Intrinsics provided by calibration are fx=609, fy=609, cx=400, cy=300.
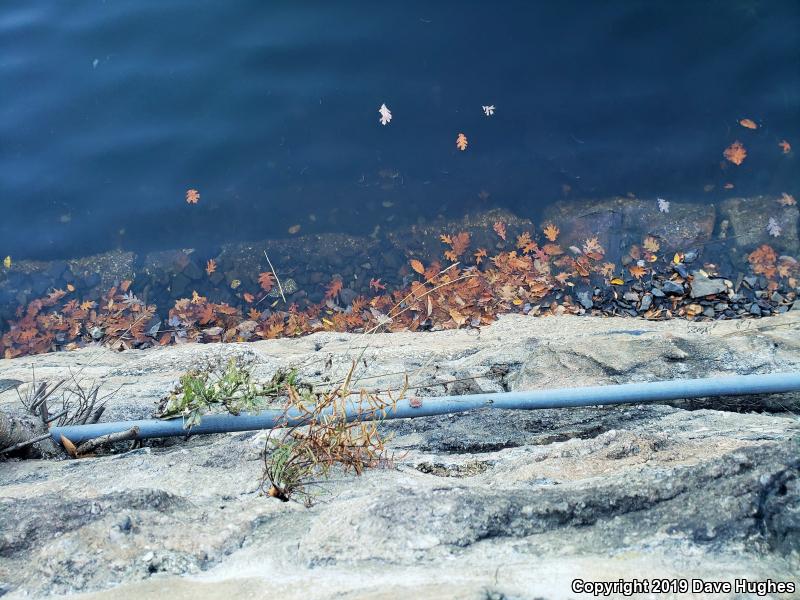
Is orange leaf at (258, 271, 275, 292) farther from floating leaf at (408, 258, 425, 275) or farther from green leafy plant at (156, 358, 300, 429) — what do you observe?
green leafy plant at (156, 358, 300, 429)

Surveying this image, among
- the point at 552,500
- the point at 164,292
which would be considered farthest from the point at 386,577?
the point at 164,292

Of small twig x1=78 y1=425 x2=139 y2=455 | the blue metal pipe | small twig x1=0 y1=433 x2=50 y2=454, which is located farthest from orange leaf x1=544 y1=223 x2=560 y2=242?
small twig x1=0 y1=433 x2=50 y2=454

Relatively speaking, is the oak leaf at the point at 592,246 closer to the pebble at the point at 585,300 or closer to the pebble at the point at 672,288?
the pebble at the point at 585,300

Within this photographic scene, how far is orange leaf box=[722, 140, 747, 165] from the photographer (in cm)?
651

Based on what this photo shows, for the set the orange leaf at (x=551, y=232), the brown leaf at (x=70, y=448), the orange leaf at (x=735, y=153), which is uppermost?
the orange leaf at (x=735, y=153)

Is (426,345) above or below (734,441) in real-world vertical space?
below

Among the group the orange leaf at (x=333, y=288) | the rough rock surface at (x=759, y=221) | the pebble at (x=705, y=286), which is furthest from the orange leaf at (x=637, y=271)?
the orange leaf at (x=333, y=288)

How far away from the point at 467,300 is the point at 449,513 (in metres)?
3.79

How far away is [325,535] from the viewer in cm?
213

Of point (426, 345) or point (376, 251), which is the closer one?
point (426, 345)

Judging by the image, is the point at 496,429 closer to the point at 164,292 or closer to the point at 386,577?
the point at 386,577

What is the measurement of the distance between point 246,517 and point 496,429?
4.49 ft

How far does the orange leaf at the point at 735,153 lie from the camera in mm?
6512

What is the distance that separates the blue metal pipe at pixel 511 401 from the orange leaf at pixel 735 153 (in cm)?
409
